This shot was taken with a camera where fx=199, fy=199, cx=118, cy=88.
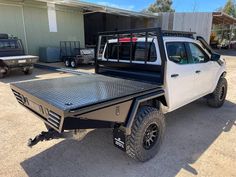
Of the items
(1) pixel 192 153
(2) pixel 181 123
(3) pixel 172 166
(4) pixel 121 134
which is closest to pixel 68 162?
(4) pixel 121 134

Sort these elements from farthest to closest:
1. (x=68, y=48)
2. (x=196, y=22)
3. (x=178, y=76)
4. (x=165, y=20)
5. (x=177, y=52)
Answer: (x=165, y=20) → (x=196, y=22) → (x=68, y=48) → (x=177, y=52) → (x=178, y=76)

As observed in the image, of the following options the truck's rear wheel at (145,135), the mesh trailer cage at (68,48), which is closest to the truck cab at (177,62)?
the truck's rear wheel at (145,135)

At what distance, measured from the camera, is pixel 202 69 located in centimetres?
432

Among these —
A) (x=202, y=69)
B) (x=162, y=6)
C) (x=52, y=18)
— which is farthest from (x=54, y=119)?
(x=162, y=6)

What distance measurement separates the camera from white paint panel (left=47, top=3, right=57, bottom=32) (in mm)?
14898

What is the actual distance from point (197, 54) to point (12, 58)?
8.21m

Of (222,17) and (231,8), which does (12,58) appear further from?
(231,8)

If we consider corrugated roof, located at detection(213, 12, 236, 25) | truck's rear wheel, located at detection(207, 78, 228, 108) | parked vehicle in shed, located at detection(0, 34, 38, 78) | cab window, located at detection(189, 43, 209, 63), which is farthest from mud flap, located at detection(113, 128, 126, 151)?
corrugated roof, located at detection(213, 12, 236, 25)

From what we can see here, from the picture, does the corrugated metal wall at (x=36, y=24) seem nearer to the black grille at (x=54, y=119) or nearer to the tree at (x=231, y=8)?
the black grille at (x=54, y=119)

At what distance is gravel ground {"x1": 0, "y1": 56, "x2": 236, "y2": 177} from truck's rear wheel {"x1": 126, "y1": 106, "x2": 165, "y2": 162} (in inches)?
6.2

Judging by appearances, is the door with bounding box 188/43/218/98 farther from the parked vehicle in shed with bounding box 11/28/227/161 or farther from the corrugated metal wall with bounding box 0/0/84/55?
the corrugated metal wall with bounding box 0/0/84/55

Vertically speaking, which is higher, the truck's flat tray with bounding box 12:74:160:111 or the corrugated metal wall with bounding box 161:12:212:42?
the corrugated metal wall with bounding box 161:12:212:42

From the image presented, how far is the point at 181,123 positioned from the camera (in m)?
4.32

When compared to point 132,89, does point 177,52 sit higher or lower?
higher
